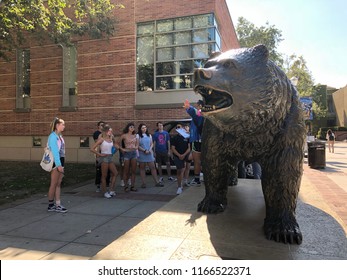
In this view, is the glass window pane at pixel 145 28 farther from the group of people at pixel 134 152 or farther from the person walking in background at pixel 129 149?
the person walking in background at pixel 129 149

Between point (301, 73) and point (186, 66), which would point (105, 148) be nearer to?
point (186, 66)

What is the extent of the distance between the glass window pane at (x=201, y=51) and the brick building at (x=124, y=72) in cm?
4

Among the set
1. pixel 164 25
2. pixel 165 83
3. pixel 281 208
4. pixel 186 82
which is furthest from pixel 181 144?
pixel 164 25

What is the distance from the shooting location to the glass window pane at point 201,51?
1174 centimetres

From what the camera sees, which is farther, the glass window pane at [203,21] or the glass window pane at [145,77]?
the glass window pane at [145,77]

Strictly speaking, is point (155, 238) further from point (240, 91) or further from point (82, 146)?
point (82, 146)

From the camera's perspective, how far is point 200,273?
6.95ft

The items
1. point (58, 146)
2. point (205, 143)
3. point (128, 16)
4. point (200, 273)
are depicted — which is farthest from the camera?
point (128, 16)

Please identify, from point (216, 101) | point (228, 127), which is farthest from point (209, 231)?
point (216, 101)

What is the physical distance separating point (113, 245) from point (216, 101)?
5.01 feet

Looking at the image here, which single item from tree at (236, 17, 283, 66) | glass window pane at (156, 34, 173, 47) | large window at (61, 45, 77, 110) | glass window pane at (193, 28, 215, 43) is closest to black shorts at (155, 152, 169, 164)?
→ glass window pane at (193, 28, 215, 43)

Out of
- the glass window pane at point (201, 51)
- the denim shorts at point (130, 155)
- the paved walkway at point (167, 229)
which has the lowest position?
the paved walkway at point (167, 229)

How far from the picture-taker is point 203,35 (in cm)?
1173

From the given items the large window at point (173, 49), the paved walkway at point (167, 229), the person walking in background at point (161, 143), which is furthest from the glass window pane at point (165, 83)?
the paved walkway at point (167, 229)
